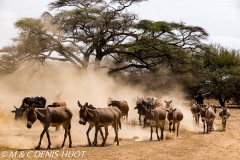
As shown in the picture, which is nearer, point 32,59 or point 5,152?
point 5,152

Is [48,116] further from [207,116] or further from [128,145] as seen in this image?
[207,116]

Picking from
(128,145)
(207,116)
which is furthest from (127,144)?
(207,116)

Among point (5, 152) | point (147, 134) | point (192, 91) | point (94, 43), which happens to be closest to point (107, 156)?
point (5, 152)

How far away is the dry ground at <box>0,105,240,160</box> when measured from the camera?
12891mm

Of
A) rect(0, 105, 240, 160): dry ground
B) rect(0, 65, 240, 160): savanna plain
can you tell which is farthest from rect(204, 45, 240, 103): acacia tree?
rect(0, 105, 240, 160): dry ground

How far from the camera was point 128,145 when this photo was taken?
15.2m

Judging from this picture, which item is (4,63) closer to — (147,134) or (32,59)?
(32,59)

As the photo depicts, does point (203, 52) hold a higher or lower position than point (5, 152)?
higher

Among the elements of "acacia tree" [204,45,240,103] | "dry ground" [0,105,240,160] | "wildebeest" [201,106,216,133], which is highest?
"acacia tree" [204,45,240,103]

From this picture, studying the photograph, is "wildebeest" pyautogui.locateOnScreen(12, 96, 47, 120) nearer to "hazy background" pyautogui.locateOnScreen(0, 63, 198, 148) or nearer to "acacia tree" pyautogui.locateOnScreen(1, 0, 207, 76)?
"hazy background" pyautogui.locateOnScreen(0, 63, 198, 148)

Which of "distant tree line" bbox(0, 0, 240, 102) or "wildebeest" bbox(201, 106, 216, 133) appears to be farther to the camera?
"distant tree line" bbox(0, 0, 240, 102)

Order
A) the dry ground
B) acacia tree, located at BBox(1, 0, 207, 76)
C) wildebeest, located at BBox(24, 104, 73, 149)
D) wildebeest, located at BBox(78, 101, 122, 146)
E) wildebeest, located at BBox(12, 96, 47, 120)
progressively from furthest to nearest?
1. acacia tree, located at BBox(1, 0, 207, 76)
2. wildebeest, located at BBox(12, 96, 47, 120)
3. wildebeest, located at BBox(78, 101, 122, 146)
4. wildebeest, located at BBox(24, 104, 73, 149)
5. the dry ground

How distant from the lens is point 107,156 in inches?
502

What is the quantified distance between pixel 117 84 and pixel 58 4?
11.6m
